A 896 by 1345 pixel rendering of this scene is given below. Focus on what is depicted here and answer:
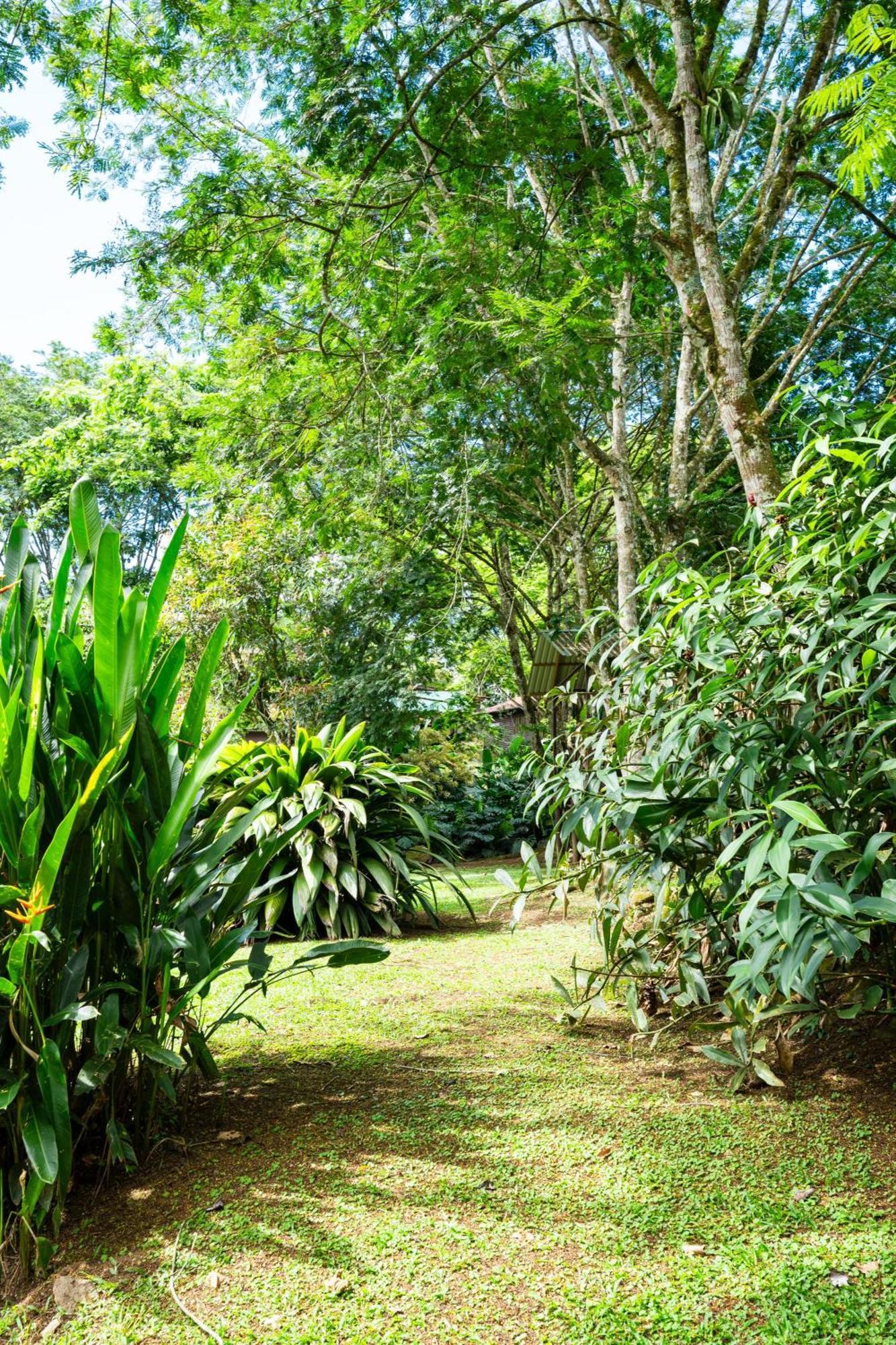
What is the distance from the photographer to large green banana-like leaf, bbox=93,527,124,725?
1.76 meters

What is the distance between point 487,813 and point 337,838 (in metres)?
6.65

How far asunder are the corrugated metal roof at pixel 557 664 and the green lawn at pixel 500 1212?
5.01m

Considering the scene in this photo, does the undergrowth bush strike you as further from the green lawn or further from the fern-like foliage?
the fern-like foliage

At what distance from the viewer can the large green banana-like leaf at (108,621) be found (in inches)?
69.1

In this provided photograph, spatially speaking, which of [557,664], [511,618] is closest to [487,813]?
[511,618]

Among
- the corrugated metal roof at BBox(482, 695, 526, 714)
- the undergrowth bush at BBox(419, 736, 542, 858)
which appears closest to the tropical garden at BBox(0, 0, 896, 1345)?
the undergrowth bush at BBox(419, 736, 542, 858)

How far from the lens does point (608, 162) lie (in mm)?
4660

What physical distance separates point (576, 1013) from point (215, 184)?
4216mm

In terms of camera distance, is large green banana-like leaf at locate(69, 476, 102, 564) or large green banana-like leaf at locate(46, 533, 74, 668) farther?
large green banana-like leaf at locate(69, 476, 102, 564)

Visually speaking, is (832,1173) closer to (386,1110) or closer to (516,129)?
(386,1110)

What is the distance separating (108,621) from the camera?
1.76 meters

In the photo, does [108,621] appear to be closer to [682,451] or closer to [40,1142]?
[40,1142]

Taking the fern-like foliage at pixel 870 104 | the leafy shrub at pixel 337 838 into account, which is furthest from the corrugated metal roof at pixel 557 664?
the fern-like foliage at pixel 870 104

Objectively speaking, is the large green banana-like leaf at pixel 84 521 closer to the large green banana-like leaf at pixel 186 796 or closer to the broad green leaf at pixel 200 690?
the broad green leaf at pixel 200 690
